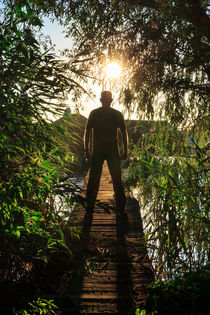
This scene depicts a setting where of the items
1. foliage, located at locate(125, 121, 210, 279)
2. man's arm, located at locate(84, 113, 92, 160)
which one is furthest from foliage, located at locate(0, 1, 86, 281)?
man's arm, located at locate(84, 113, 92, 160)

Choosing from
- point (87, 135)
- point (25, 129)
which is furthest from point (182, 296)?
point (87, 135)

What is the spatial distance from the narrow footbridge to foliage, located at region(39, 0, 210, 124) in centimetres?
175

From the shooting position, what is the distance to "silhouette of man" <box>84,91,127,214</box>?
4410 mm

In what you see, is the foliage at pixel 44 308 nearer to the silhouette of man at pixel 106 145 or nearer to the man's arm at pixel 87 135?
the silhouette of man at pixel 106 145

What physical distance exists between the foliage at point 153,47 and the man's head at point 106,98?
20cm

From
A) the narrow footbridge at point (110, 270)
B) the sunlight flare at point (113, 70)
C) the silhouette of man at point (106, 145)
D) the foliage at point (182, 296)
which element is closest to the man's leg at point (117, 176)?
the silhouette of man at point (106, 145)

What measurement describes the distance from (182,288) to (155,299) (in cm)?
20

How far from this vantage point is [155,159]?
4461 mm

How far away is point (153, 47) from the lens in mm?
4234

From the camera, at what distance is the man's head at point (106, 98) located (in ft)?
14.7

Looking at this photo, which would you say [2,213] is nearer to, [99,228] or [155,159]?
[99,228]

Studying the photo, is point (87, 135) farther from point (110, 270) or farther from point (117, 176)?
point (110, 270)

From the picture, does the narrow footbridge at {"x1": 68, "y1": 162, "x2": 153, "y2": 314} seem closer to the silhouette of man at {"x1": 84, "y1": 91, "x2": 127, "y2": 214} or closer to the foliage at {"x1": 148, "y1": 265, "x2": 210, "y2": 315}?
the foliage at {"x1": 148, "y1": 265, "x2": 210, "y2": 315}

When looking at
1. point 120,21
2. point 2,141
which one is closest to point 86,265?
point 2,141
